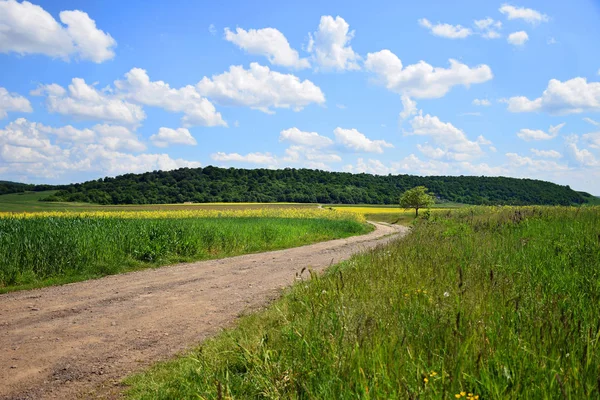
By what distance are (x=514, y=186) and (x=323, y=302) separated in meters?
133

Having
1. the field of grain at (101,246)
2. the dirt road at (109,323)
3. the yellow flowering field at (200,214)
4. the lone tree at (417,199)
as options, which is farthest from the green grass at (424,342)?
the lone tree at (417,199)

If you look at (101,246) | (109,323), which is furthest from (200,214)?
(109,323)

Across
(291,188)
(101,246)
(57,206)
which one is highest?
(291,188)

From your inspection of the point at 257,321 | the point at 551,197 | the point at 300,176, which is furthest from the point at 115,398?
the point at 551,197

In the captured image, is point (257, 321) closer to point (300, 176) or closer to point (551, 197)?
point (300, 176)

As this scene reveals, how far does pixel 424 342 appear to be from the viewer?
13.4ft

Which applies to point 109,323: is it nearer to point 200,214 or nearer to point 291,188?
point 200,214

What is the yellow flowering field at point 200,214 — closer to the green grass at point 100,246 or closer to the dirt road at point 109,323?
the green grass at point 100,246

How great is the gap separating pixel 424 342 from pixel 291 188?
329 feet

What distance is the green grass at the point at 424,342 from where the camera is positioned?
3215mm

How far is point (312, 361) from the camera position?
4.04 m

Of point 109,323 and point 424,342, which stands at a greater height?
point 424,342

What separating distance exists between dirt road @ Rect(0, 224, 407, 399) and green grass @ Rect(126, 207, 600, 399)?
0.77m

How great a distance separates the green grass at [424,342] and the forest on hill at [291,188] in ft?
193
